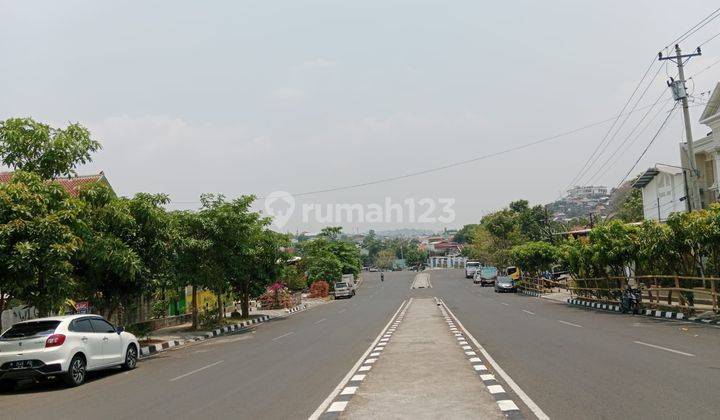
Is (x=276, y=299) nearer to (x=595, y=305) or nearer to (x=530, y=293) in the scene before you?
(x=530, y=293)

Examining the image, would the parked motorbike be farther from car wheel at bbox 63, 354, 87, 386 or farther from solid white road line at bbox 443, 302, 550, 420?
car wheel at bbox 63, 354, 87, 386

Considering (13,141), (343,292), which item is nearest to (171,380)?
(13,141)

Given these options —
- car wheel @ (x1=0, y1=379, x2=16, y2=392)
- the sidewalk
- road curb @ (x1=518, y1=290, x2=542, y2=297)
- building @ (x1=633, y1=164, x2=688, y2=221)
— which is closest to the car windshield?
car wheel @ (x1=0, y1=379, x2=16, y2=392)

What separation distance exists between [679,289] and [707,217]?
10.3 ft

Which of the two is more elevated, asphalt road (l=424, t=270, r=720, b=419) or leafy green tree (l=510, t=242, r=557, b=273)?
leafy green tree (l=510, t=242, r=557, b=273)

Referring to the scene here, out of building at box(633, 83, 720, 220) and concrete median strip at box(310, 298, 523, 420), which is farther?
building at box(633, 83, 720, 220)

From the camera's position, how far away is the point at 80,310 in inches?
902

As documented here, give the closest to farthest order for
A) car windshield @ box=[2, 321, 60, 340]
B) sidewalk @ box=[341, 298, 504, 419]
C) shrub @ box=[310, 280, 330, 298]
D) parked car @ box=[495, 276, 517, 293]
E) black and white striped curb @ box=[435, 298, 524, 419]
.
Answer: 1. black and white striped curb @ box=[435, 298, 524, 419]
2. sidewalk @ box=[341, 298, 504, 419]
3. car windshield @ box=[2, 321, 60, 340]
4. parked car @ box=[495, 276, 517, 293]
5. shrub @ box=[310, 280, 330, 298]

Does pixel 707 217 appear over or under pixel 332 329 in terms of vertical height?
over

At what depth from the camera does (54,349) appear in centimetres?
1238

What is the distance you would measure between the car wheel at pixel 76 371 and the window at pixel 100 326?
1224mm

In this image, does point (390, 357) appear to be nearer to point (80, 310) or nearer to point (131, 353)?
point (131, 353)

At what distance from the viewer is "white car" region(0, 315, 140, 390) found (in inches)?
483

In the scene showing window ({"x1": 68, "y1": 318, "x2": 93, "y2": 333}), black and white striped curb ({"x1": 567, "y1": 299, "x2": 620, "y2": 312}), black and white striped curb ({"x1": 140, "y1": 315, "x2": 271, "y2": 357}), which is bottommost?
black and white striped curb ({"x1": 567, "y1": 299, "x2": 620, "y2": 312})
